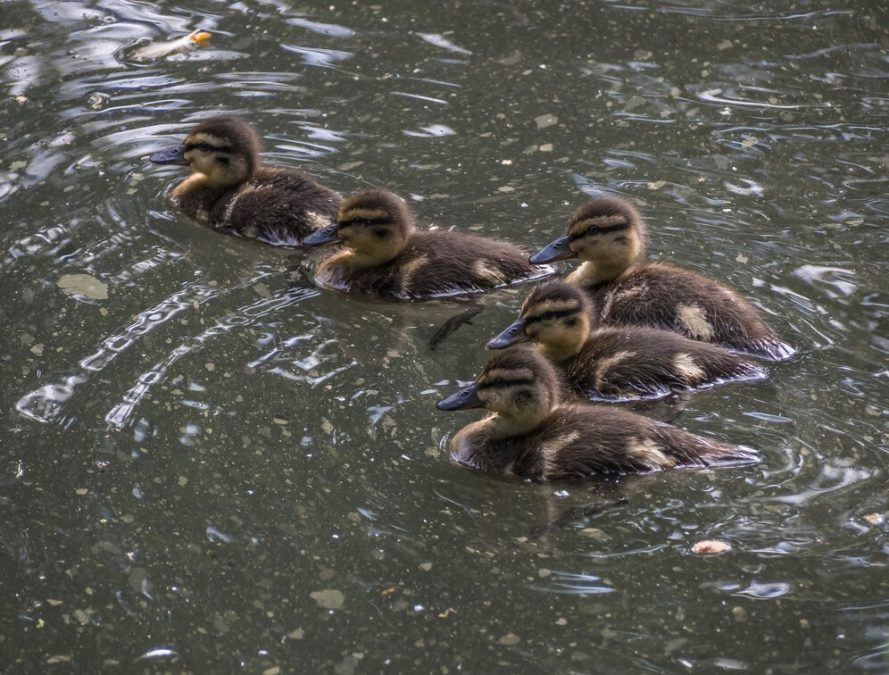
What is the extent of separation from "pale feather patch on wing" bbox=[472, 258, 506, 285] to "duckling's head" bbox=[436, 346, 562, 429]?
106 centimetres

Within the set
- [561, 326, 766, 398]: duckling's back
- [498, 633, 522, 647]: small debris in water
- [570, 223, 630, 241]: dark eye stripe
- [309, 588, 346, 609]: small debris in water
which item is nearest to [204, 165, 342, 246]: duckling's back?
[570, 223, 630, 241]: dark eye stripe

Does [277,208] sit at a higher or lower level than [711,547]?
higher

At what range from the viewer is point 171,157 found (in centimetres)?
616

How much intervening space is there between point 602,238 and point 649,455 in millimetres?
1275

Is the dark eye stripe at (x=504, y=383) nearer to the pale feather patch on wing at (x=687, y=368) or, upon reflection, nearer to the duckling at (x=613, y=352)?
the duckling at (x=613, y=352)

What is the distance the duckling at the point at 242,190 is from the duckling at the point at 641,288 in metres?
1.12

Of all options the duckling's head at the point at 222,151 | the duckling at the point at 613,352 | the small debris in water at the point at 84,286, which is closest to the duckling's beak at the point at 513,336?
the duckling at the point at 613,352

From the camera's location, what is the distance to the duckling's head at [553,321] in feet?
15.9

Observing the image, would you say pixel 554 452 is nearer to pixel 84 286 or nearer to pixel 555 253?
pixel 555 253

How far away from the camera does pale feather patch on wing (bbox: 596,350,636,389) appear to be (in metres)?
4.81

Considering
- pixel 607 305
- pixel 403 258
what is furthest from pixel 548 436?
pixel 403 258

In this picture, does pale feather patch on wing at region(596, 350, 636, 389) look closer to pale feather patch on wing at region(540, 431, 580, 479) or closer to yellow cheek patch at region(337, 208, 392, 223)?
pale feather patch on wing at region(540, 431, 580, 479)

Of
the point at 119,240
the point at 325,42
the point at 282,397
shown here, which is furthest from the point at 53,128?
the point at 282,397

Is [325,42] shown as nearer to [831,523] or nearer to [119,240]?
[119,240]
